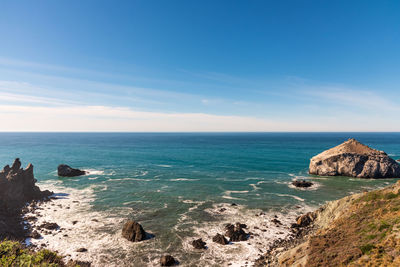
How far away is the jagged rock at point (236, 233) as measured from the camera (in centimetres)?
3566

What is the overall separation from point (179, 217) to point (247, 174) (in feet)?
157

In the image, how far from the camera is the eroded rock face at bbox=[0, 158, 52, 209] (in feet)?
161

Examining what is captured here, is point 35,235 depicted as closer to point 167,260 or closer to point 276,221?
point 167,260

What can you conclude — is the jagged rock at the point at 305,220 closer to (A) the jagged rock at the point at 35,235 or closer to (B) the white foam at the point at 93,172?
(A) the jagged rock at the point at 35,235

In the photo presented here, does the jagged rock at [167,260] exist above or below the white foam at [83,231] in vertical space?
above

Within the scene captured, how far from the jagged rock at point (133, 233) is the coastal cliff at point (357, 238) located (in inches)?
859

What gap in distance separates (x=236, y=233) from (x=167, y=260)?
13667 millimetres

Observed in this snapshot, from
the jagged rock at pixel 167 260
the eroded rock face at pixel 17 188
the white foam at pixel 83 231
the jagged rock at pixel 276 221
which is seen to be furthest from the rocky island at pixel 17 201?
the jagged rock at pixel 276 221

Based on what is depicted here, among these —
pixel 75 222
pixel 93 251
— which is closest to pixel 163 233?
pixel 93 251

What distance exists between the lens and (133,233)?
36.1 metres

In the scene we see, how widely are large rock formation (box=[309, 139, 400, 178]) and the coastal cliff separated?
181ft

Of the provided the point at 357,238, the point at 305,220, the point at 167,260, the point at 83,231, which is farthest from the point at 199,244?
the point at 83,231

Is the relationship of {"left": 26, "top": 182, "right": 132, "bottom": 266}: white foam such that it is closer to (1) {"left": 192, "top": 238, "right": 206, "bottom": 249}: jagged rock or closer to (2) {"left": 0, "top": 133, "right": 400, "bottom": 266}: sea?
(2) {"left": 0, "top": 133, "right": 400, "bottom": 266}: sea

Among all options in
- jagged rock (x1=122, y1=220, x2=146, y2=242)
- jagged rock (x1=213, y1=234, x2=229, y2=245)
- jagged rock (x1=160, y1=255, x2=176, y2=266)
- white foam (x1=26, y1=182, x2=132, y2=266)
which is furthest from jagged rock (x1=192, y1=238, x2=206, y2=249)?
white foam (x1=26, y1=182, x2=132, y2=266)
